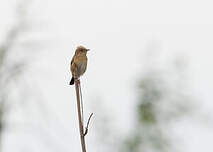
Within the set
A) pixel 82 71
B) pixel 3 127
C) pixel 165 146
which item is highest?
pixel 82 71

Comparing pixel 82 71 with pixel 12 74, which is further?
pixel 12 74

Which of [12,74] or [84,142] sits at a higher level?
[12,74]

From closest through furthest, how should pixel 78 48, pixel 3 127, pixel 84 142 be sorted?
pixel 84 142
pixel 78 48
pixel 3 127

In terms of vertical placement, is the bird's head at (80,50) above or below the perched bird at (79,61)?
above

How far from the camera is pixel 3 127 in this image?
4.57 metres

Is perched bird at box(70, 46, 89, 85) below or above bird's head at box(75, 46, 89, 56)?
below

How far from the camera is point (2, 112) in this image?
15.2 ft

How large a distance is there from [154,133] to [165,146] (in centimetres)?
21

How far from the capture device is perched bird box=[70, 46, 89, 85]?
3293 mm

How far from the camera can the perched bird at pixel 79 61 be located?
329cm

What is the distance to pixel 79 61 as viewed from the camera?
10.8ft

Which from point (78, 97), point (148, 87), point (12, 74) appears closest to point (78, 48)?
point (78, 97)

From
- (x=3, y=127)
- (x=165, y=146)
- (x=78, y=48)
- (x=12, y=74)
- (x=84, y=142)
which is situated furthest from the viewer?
(x=165, y=146)

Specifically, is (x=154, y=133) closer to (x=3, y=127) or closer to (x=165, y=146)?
(x=165, y=146)
